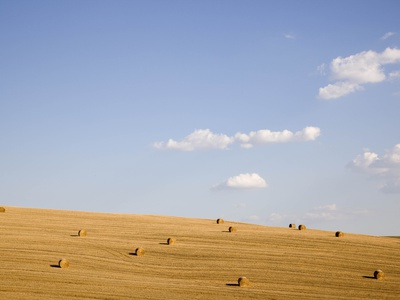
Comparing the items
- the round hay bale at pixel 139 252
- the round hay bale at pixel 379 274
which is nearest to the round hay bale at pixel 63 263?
the round hay bale at pixel 139 252

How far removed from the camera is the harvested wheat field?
17.3m

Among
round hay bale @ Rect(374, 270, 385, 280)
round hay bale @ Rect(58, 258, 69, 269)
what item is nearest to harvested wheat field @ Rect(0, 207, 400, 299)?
round hay bale @ Rect(58, 258, 69, 269)

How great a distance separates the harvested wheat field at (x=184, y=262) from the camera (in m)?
17.3

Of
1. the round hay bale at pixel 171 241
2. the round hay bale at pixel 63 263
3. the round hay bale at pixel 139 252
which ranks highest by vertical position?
the round hay bale at pixel 171 241

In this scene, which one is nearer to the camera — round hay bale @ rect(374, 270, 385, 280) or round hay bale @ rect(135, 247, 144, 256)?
round hay bale @ rect(374, 270, 385, 280)

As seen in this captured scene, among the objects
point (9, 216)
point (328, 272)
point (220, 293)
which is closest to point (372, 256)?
point (328, 272)

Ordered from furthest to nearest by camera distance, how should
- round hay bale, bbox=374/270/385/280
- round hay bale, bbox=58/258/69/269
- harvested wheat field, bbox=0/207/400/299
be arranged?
round hay bale, bbox=58/258/69/269 < round hay bale, bbox=374/270/385/280 < harvested wheat field, bbox=0/207/400/299

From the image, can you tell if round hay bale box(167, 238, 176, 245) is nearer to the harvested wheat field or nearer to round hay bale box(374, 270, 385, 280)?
the harvested wheat field

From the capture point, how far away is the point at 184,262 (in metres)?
21.2

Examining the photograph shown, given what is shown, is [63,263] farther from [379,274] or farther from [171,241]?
[379,274]

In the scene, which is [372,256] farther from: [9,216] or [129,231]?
[9,216]

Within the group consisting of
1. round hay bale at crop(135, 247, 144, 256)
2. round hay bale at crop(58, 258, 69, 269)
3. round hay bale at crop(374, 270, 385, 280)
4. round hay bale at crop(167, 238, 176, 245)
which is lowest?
round hay bale at crop(58, 258, 69, 269)

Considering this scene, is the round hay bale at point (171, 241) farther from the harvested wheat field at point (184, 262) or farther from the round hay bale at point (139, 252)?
the round hay bale at point (139, 252)

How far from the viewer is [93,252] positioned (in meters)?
22.0
